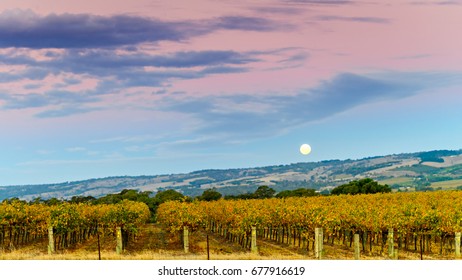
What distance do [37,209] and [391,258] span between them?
24.2m

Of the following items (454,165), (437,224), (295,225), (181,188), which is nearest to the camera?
(437,224)

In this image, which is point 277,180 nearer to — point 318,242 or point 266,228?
point 266,228

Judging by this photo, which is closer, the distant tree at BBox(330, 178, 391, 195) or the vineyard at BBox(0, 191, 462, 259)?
the vineyard at BBox(0, 191, 462, 259)

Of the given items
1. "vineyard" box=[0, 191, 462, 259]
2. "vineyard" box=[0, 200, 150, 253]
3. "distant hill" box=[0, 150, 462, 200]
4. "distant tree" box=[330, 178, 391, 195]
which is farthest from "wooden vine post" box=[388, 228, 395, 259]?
"distant hill" box=[0, 150, 462, 200]

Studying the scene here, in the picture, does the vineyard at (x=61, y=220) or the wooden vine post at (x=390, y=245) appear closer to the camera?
the wooden vine post at (x=390, y=245)

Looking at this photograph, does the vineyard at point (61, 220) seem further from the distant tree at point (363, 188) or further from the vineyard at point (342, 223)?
the distant tree at point (363, 188)

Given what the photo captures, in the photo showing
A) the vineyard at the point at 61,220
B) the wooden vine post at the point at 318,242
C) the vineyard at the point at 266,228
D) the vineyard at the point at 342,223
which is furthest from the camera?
the vineyard at the point at 61,220

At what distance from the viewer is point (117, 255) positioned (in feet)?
94.5

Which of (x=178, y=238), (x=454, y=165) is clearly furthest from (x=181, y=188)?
(x=178, y=238)

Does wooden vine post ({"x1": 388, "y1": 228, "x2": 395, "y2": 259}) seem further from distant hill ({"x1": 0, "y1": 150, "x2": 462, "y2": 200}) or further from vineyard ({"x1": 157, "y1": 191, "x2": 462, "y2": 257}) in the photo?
distant hill ({"x1": 0, "y1": 150, "x2": 462, "y2": 200})

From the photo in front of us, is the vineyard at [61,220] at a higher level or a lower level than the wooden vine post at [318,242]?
higher

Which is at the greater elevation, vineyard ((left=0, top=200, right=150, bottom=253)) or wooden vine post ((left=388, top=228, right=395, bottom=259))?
vineyard ((left=0, top=200, right=150, bottom=253))

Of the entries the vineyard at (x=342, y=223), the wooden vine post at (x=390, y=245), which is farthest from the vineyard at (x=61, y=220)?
the wooden vine post at (x=390, y=245)
